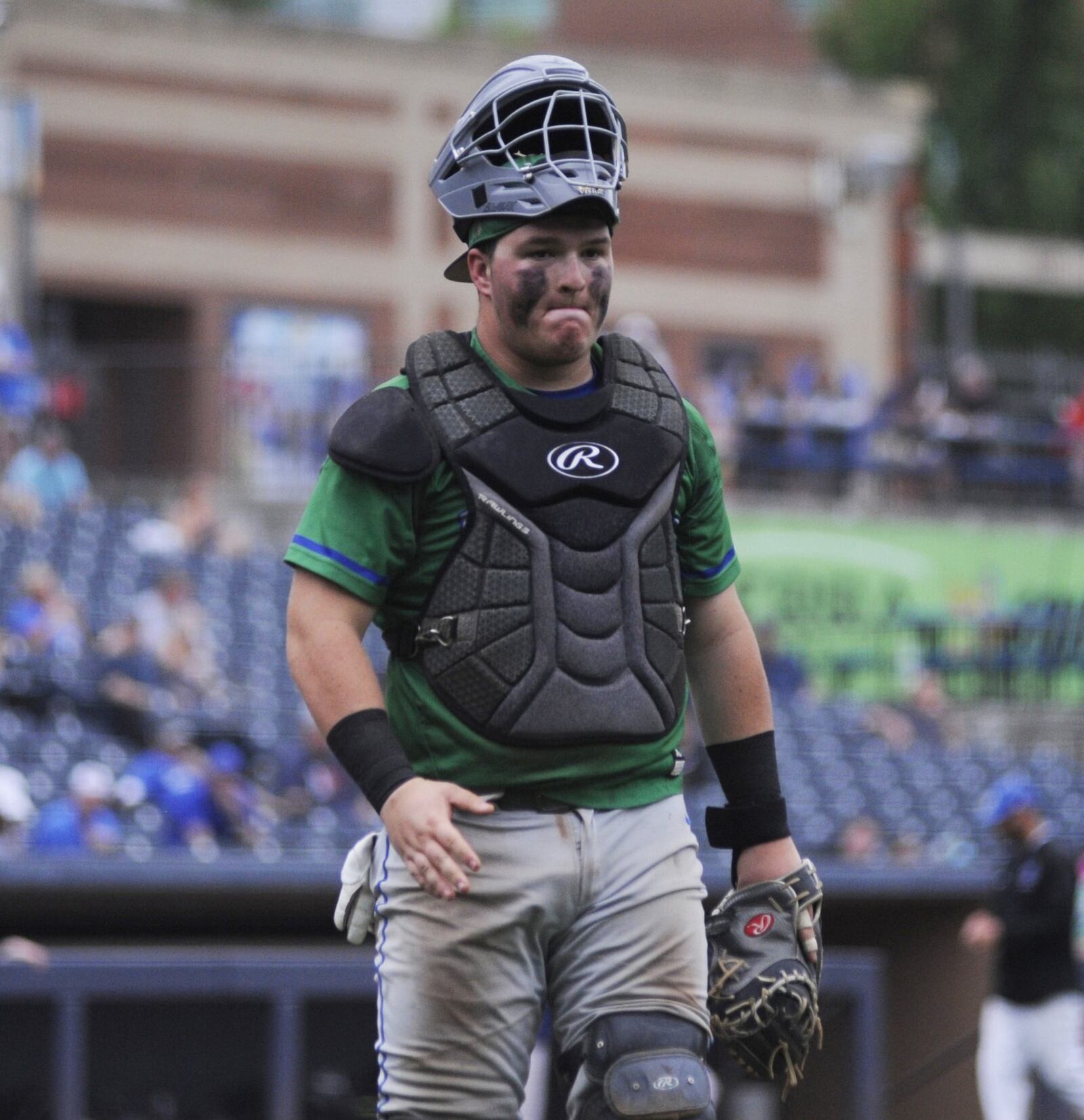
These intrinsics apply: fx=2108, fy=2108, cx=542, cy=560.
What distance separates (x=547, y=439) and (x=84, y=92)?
22649mm

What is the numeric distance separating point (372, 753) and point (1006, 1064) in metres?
6.56

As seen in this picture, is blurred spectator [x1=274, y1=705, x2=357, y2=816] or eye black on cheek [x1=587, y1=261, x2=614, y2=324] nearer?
eye black on cheek [x1=587, y1=261, x2=614, y2=324]

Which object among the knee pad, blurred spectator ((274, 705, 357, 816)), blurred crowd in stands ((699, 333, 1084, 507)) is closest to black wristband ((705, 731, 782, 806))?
the knee pad

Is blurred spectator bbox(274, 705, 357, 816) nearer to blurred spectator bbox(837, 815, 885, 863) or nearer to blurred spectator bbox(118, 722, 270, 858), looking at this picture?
blurred spectator bbox(118, 722, 270, 858)

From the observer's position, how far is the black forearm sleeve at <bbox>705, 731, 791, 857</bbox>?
3572 mm

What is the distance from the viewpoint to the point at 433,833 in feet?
Answer: 10.1

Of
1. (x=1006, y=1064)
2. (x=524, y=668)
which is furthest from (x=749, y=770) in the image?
(x=1006, y=1064)

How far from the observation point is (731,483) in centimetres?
1975

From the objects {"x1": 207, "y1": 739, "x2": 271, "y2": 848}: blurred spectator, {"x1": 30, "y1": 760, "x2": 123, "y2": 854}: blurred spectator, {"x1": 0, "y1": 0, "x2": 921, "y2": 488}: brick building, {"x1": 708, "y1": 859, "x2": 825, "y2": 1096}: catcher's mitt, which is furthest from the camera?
{"x1": 0, "y1": 0, "x2": 921, "y2": 488}: brick building

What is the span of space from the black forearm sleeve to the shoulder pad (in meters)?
0.76

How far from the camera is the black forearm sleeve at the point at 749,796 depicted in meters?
3.57

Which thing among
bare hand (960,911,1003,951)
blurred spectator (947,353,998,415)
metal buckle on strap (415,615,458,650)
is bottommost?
bare hand (960,911,1003,951)

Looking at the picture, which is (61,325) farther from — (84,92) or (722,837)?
(722,837)

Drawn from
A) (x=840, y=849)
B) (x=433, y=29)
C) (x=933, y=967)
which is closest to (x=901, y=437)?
(x=840, y=849)
